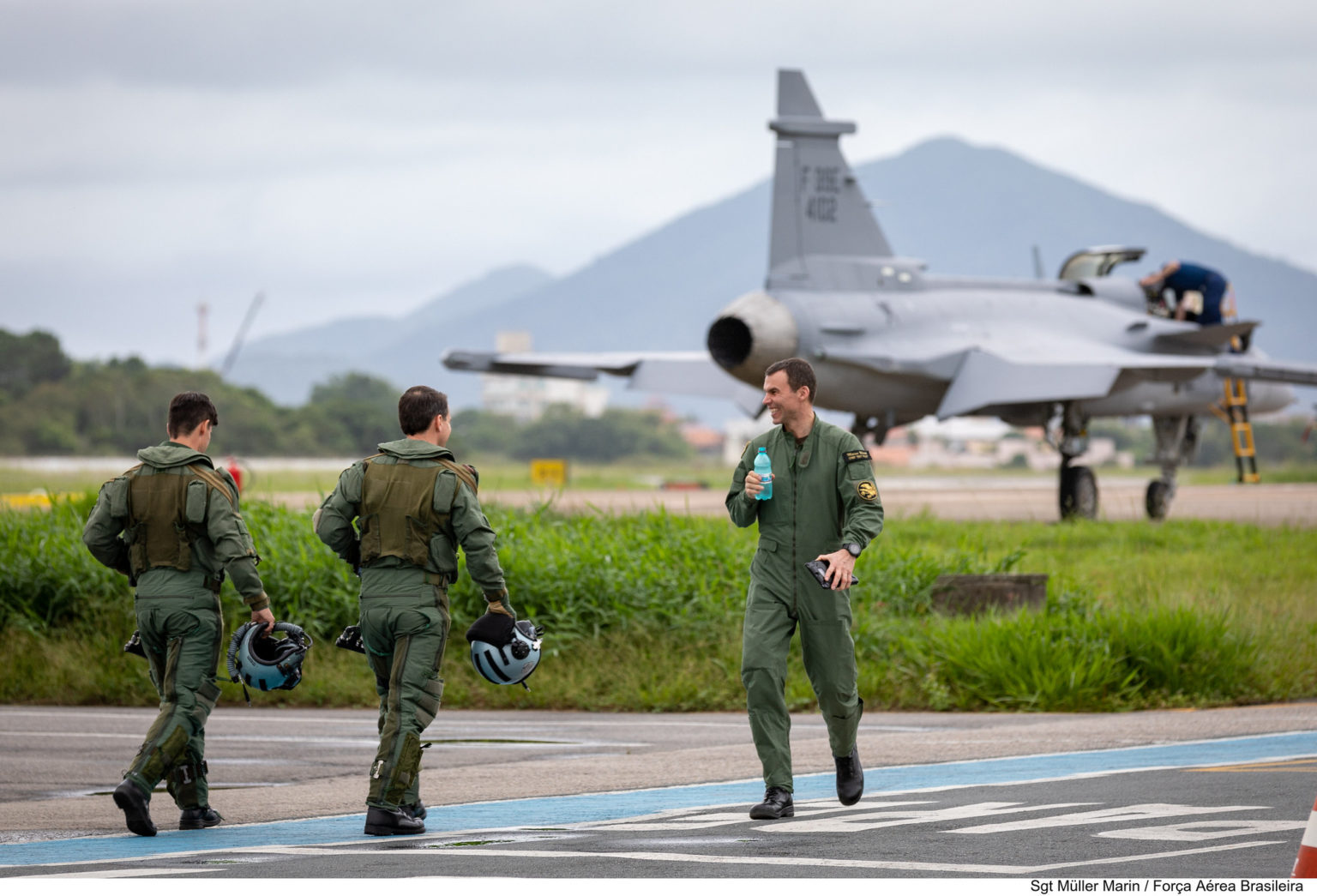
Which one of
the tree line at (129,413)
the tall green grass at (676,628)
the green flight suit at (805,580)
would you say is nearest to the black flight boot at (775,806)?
the green flight suit at (805,580)

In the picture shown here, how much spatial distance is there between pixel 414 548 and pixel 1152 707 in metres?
7.36

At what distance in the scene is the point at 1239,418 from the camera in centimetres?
2959

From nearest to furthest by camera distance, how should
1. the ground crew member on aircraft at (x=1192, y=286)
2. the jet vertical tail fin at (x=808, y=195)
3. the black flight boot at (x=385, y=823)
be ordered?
the black flight boot at (x=385, y=823), the jet vertical tail fin at (x=808, y=195), the ground crew member on aircraft at (x=1192, y=286)

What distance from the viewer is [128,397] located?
9675cm

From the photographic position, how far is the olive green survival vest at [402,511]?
7.90 m

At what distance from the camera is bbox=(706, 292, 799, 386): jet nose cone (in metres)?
24.1

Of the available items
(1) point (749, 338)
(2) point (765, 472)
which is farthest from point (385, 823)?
(1) point (749, 338)

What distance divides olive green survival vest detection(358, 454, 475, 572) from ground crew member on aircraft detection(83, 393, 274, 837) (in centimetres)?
59

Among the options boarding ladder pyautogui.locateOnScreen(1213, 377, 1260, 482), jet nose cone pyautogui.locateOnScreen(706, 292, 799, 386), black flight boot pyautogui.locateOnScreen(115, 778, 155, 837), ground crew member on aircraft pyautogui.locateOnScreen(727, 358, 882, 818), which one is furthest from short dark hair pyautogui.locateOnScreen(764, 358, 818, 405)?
boarding ladder pyautogui.locateOnScreen(1213, 377, 1260, 482)

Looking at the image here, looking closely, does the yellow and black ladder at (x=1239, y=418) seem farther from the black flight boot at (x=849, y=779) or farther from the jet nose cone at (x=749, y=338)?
the black flight boot at (x=849, y=779)

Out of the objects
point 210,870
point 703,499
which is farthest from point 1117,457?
point 210,870

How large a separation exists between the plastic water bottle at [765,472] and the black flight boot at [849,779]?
3.99ft

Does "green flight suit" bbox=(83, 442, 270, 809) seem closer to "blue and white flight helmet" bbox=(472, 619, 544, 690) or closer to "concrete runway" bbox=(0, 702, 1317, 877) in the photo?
"concrete runway" bbox=(0, 702, 1317, 877)

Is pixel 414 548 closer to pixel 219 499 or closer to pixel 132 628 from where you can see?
pixel 219 499
